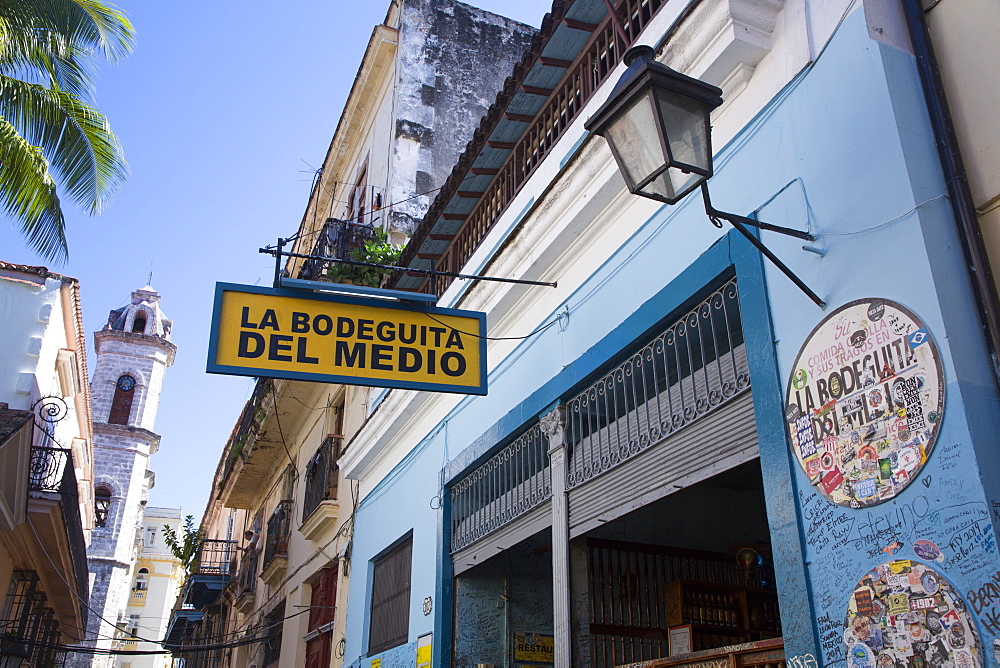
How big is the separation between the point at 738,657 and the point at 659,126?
2589 millimetres

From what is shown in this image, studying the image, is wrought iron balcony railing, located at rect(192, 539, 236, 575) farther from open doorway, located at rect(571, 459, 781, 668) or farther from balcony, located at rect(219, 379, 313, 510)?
open doorway, located at rect(571, 459, 781, 668)

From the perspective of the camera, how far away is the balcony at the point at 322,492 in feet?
39.2

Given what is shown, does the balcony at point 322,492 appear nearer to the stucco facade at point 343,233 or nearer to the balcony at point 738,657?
the stucco facade at point 343,233

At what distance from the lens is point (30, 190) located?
9.20m

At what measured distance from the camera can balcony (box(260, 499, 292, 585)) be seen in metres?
14.9

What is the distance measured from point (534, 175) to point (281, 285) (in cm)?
227

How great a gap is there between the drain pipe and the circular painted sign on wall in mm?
251

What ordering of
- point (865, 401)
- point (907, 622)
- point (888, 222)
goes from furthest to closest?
point (888, 222)
point (865, 401)
point (907, 622)

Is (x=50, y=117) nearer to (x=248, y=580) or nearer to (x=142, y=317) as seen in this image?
(x=248, y=580)

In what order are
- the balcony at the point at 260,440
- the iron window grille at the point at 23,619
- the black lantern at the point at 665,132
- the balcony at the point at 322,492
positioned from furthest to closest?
the balcony at the point at 260,440
the iron window grille at the point at 23,619
the balcony at the point at 322,492
the black lantern at the point at 665,132

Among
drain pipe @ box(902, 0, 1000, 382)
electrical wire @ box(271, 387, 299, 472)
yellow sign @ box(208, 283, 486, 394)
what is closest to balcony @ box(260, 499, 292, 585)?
electrical wire @ box(271, 387, 299, 472)

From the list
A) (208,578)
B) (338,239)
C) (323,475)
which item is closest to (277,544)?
(323,475)

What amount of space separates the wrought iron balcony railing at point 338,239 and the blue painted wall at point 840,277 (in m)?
7.54

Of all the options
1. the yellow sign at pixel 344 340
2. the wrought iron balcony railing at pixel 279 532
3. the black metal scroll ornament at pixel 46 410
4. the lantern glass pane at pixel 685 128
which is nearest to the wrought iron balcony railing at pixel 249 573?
the wrought iron balcony railing at pixel 279 532
